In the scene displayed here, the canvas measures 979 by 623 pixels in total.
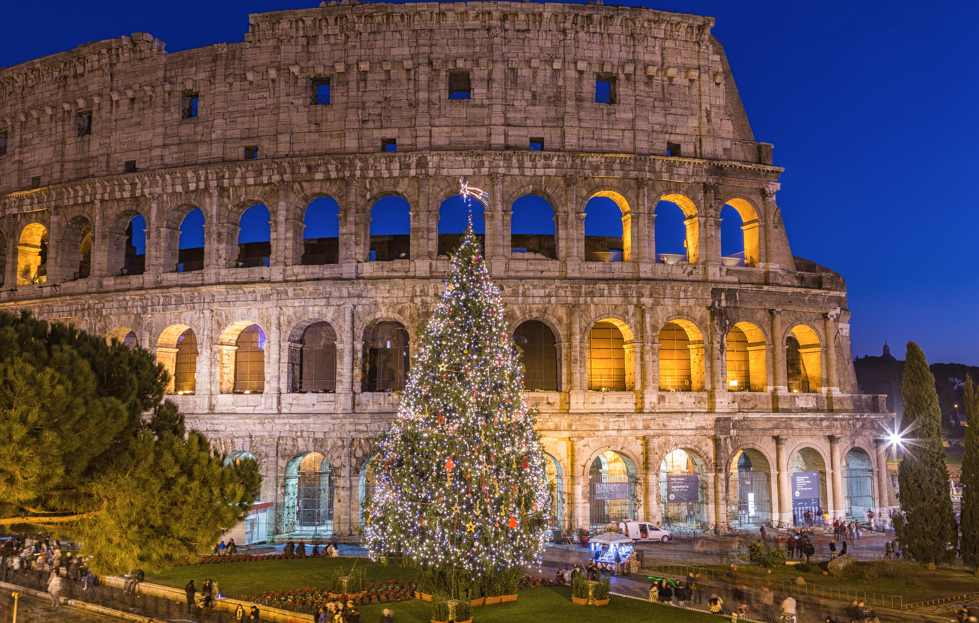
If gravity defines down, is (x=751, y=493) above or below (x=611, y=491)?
below

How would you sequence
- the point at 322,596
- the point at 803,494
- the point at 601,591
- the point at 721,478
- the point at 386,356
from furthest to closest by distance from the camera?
the point at 386,356 → the point at 803,494 → the point at 721,478 → the point at 322,596 → the point at 601,591

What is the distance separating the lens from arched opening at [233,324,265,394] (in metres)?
32.1

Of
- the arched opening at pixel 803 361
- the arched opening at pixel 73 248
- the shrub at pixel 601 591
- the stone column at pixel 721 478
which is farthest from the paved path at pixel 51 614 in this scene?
the arched opening at pixel 803 361

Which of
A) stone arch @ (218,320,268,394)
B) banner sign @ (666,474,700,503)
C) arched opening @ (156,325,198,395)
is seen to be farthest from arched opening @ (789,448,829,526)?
arched opening @ (156,325,198,395)

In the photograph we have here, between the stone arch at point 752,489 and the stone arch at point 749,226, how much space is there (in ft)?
26.9

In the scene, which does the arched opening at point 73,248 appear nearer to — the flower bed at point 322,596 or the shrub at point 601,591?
the flower bed at point 322,596

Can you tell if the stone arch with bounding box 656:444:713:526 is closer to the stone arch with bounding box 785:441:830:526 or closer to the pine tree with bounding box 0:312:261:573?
the stone arch with bounding box 785:441:830:526

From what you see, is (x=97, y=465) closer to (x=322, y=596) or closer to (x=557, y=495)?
(x=322, y=596)

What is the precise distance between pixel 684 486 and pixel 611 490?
3.01 m

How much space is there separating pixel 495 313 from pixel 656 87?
16.7 meters

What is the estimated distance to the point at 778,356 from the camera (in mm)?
30703

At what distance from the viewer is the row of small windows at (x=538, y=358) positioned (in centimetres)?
3067

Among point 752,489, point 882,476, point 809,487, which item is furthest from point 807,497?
point 882,476

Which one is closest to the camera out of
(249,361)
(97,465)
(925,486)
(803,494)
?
(97,465)
